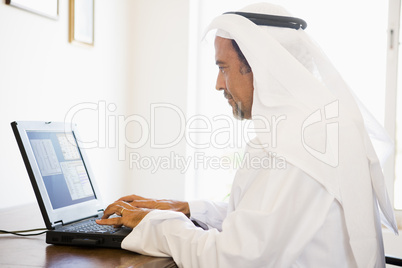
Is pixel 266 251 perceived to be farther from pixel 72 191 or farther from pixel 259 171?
pixel 72 191

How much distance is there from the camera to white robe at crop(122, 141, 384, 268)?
3.86ft

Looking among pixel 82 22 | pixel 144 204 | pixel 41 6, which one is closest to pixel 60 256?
pixel 144 204

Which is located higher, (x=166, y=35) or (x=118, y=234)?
(x=166, y=35)

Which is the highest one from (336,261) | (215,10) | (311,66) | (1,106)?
(215,10)

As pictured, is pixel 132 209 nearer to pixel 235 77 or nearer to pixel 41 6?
pixel 235 77

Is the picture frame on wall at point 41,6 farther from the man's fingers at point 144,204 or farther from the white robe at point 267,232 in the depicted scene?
the white robe at point 267,232

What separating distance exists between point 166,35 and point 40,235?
2499 mm

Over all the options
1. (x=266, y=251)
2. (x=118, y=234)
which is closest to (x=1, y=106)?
(x=118, y=234)

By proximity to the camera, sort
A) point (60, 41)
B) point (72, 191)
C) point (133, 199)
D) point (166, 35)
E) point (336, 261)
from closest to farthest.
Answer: point (336, 261)
point (72, 191)
point (133, 199)
point (60, 41)
point (166, 35)

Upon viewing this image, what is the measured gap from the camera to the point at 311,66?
5.16ft

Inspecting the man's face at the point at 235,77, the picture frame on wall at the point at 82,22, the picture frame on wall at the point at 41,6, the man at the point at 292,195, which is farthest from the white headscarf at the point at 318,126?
the picture frame on wall at the point at 82,22

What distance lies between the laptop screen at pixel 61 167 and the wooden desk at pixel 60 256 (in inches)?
5.8

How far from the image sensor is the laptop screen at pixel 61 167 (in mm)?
1423

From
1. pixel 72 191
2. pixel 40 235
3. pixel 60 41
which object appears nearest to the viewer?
pixel 40 235
